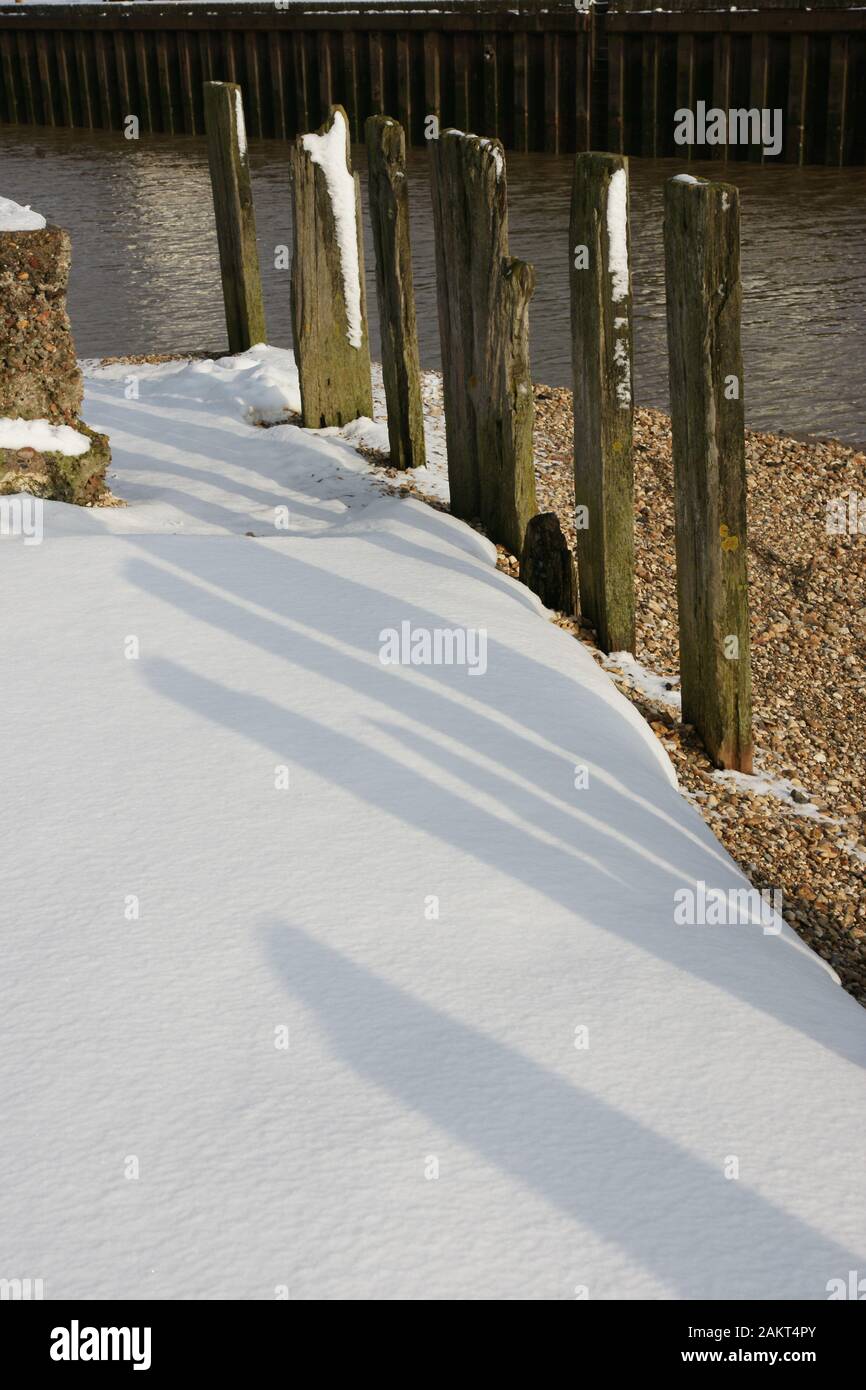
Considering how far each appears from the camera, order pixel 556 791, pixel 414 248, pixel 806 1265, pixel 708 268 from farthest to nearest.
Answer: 1. pixel 414 248
2. pixel 708 268
3. pixel 556 791
4. pixel 806 1265

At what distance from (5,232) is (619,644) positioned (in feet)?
9.17

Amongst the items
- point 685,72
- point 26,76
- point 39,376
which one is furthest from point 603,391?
point 26,76

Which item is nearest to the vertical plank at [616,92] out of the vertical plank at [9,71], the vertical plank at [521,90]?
the vertical plank at [521,90]

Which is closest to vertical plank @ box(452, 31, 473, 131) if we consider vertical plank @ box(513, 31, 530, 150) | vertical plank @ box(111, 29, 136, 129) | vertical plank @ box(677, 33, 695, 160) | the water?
vertical plank @ box(513, 31, 530, 150)

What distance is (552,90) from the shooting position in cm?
1786

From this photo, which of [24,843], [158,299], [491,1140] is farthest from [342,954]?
[158,299]

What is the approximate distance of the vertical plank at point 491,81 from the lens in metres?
18.0

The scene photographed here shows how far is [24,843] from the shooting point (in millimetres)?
3461

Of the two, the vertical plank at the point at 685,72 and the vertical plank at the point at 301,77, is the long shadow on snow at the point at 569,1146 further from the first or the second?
the vertical plank at the point at 301,77

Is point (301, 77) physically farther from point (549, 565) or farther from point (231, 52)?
point (549, 565)

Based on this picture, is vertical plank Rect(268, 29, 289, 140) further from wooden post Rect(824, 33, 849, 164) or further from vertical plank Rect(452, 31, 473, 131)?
wooden post Rect(824, 33, 849, 164)

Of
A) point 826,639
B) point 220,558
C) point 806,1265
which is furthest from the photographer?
point 826,639

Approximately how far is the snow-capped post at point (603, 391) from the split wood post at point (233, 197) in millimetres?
3847

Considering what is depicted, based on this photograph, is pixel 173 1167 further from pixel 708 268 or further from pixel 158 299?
pixel 158 299
